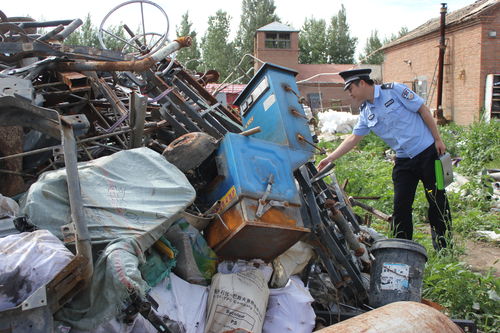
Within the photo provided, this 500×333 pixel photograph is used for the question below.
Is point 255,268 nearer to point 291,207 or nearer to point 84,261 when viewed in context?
point 291,207

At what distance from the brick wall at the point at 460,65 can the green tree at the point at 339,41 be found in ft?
88.6

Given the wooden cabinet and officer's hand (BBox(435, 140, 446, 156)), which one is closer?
officer's hand (BBox(435, 140, 446, 156))

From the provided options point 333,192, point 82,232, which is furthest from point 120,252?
point 333,192

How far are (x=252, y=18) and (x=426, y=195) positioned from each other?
141ft

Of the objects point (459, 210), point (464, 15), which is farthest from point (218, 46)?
point (459, 210)

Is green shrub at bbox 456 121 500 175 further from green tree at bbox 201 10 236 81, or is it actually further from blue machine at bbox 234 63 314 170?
green tree at bbox 201 10 236 81

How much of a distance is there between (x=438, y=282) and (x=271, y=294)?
146 centimetres

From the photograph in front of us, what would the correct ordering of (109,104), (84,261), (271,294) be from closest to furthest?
1. (84,261)
2. (271,294)
3. (109,104)

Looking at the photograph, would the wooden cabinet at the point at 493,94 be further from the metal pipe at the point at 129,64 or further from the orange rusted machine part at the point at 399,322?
the orange rusted machine part at the point at 399,322

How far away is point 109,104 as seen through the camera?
458 cm

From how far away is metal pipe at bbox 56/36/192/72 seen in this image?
10.6ft

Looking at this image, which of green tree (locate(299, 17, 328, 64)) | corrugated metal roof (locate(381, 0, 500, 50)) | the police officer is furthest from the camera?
green tree (locate(299, 17, 328, 64))

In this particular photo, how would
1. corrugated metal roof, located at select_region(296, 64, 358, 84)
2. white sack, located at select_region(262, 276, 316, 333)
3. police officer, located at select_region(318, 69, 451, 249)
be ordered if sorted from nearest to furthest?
white sack, located at select_region(262, 276, 316, 333) < police officer, located at select_region(318, 69, 451, 249) < corrugated metal roof, located at select_region(296, 64, 358, 84)

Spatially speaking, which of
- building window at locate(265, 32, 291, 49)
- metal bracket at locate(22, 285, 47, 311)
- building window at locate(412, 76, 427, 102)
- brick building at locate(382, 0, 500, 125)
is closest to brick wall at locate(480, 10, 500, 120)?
brick building at locate(382, 0, 500, 125)
